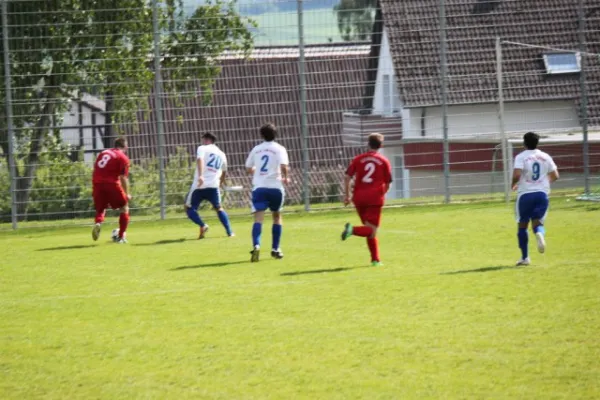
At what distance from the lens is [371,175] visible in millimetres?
15578

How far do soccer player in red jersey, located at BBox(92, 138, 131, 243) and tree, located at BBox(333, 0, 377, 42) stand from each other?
6.93 metres

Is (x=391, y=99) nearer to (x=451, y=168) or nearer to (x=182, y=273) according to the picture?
(x=451, y=168)

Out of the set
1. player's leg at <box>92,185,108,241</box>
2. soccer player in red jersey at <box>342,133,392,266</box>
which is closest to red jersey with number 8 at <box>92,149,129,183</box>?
player's leg at <box>92,185,108,241</box>

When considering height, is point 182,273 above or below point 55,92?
below

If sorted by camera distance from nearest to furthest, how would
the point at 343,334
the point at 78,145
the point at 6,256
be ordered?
1. the point at 343,334
2. the point at 6,256
3. the point at 78,145

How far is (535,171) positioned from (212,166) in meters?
7.22

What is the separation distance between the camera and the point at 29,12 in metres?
24.2

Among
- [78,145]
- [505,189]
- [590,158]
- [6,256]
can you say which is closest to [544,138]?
[590,158]

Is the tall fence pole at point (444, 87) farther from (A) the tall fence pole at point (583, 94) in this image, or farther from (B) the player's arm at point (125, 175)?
(B) the player's arm at point (125, 175)

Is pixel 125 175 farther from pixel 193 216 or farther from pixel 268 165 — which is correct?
pixel 268 165

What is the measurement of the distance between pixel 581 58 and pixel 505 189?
324 centimetres

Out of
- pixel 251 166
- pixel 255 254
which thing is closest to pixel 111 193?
pixel 251 166

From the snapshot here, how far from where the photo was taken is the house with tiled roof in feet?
86.0

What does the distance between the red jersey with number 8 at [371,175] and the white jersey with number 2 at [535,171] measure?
1.69 metres
